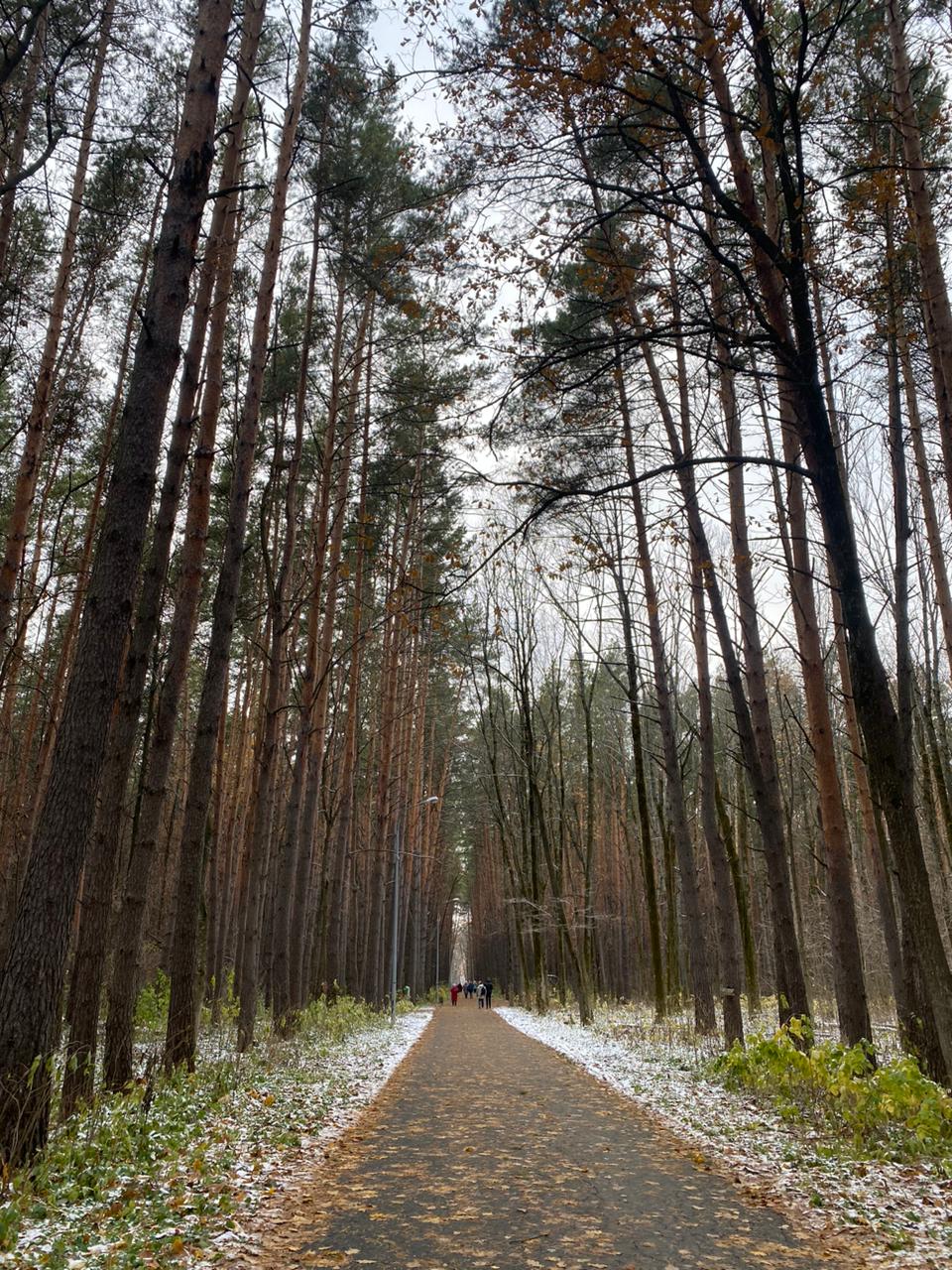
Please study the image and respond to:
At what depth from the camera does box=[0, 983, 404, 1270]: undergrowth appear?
337cm

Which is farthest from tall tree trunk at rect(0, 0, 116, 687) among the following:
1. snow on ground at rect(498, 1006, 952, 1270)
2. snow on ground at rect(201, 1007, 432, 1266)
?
snow on ground at rect(498, 1006, 952, 1270)

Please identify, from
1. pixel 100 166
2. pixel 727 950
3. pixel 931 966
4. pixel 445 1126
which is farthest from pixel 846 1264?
pixel 100 166

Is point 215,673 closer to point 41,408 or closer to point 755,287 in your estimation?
point 41,408

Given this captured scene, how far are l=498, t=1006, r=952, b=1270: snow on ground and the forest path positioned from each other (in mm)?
250

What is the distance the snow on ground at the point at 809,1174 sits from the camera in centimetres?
385

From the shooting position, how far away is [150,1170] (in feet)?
14.4

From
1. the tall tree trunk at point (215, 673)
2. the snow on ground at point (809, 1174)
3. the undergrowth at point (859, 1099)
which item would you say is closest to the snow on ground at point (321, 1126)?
the tall tree trunk at point (215, 673)

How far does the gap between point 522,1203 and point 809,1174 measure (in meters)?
1.87

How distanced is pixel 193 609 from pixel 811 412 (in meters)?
6.21

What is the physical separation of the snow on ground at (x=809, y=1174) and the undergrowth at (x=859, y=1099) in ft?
0.50

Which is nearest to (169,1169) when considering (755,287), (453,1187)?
(453,1187)

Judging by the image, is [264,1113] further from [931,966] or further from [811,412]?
[811,412]

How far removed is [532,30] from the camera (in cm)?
567

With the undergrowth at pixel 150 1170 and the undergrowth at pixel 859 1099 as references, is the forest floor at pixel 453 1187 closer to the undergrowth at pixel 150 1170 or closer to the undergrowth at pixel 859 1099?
the undergrowth at pixel 150 1170
